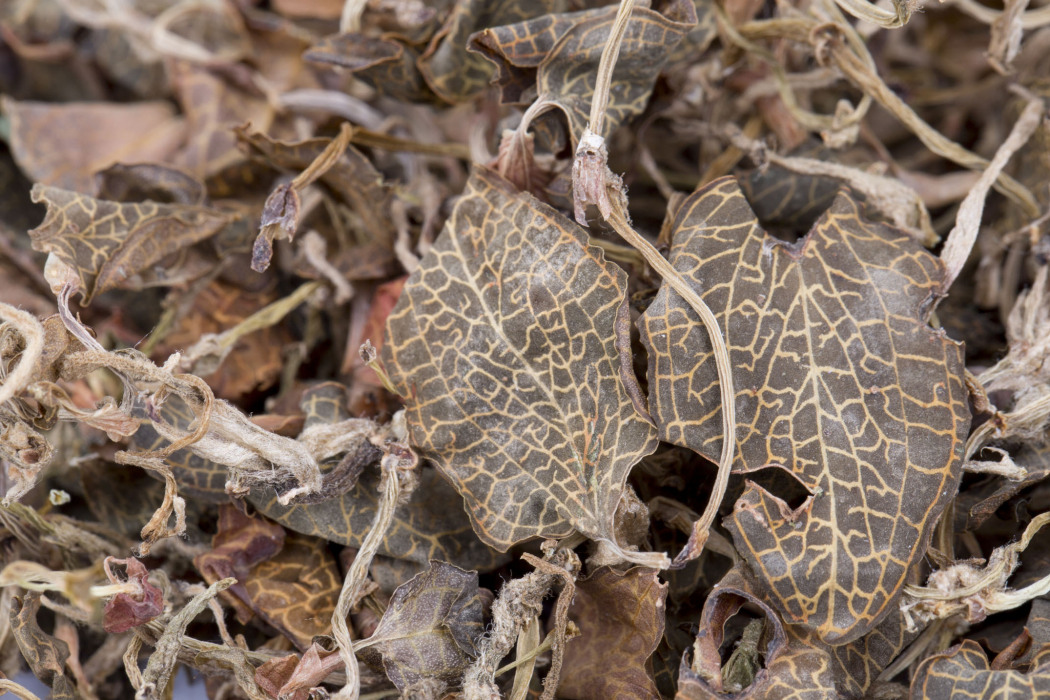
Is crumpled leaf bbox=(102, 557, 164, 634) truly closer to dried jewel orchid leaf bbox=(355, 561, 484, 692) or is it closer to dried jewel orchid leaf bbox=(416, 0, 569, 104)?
dried jewel orchid leaf bbox=(355, 561, 484, 692)

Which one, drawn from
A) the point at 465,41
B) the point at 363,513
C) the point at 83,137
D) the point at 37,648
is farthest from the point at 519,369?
the point at 83,137

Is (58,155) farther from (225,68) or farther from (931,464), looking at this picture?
(931,464)

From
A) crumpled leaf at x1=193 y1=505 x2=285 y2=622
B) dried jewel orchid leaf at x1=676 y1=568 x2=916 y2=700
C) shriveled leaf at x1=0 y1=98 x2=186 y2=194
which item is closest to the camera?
dried jewel orchid leaf at x1=676 y1=568 x2=916 y2=700

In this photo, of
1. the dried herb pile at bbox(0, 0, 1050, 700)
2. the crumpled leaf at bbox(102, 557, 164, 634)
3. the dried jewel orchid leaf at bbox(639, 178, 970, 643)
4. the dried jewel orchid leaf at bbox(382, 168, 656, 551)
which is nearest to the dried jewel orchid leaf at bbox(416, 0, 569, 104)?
the dried herb pile at bbox(0, 0, 1050, 700)

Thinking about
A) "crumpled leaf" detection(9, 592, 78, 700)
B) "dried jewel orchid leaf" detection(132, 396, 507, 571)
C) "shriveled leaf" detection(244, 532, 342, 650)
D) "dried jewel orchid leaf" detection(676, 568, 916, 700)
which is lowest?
"crumpled leaf" detection(9, 592, 78, 700)

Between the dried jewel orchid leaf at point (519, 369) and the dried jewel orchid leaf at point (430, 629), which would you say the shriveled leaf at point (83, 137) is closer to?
the dried jewel orchid leaf at point (519, 369)

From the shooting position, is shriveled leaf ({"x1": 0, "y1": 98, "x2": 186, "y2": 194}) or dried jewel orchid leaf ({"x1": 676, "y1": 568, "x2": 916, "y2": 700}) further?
shriveled leaf ({"x1": 0, "y1": 98, "x2": 186, "y2": 194})

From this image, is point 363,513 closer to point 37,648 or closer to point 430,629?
point 430,629
